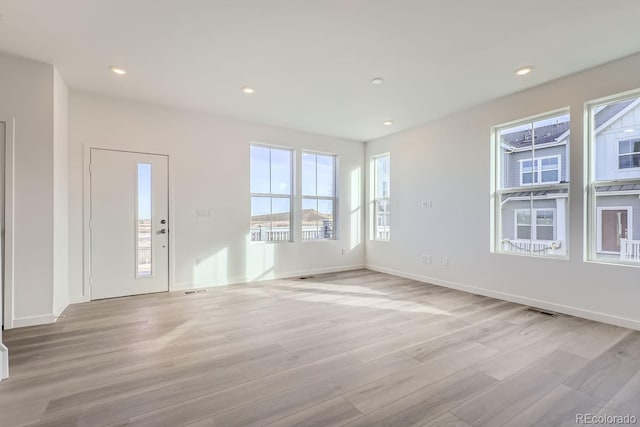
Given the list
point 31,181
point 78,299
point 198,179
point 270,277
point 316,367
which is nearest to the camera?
point 316,367

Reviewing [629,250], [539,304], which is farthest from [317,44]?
[539,304]

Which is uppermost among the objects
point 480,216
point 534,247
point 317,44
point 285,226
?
point 317,44

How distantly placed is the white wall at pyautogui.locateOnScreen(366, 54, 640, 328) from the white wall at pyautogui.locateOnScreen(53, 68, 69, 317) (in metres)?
5.04

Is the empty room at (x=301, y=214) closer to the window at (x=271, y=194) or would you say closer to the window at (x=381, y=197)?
the window at (x=271, y=194)

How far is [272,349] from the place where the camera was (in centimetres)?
256

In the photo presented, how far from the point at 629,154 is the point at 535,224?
1154mm

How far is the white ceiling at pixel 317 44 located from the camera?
2.29 meters

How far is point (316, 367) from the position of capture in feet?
7.39

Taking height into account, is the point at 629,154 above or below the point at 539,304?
above

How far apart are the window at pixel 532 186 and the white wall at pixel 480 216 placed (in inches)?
6.0

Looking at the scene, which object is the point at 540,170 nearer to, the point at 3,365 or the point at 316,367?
the point at 316,367

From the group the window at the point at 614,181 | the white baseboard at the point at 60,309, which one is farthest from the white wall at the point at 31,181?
the window at the point at 614,181

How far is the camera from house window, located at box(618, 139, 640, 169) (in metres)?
3.02

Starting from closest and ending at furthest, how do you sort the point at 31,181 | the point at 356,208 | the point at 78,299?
the point at 31,181
the point at 78,299
the point at 356,208
